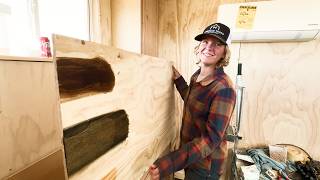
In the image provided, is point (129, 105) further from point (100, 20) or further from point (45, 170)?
point (100, 20)

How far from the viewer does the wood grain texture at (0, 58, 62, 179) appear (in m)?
0.72

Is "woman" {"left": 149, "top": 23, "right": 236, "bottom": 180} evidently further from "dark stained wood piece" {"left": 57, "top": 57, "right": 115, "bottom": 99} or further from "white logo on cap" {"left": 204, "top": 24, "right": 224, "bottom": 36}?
"dark stained wood piece" {"left": 57, "top": 57, "right": 115, "bottom": 99}

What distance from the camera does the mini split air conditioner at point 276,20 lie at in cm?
126

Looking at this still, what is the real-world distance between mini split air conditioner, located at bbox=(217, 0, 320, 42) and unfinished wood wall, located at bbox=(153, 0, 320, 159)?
155 millimetres

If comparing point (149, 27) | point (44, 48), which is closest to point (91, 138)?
point (44, 48)

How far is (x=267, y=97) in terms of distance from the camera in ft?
5.30

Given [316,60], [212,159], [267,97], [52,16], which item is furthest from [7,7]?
[316,60]

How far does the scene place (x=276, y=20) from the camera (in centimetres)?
132

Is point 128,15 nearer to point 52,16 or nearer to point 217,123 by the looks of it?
point 52,16

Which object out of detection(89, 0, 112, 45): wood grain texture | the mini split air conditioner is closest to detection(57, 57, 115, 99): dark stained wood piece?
detection(89, 0, 112, 45): wood grain texture

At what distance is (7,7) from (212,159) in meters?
A: 1.28

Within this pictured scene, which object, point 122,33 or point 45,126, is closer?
point 45,126

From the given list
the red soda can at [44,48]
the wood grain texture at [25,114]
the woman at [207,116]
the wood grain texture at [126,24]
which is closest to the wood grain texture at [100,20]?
the wood grain texture at [126,24]

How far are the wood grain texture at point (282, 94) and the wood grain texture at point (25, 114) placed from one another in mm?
1452
